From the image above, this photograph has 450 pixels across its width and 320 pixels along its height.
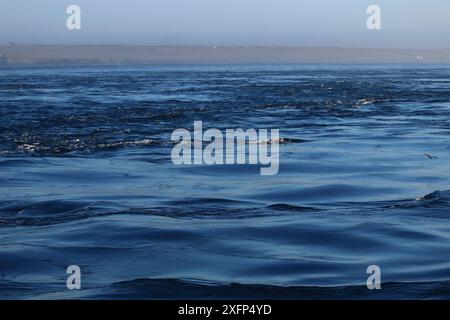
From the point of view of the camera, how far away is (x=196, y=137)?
79.4 ft

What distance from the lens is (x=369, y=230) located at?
446 inches

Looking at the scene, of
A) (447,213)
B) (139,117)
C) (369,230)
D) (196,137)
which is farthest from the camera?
(139,117)

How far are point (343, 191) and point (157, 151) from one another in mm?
7229

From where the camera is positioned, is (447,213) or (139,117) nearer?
(447,213)

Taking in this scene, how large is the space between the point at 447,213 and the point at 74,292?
20.1 ft

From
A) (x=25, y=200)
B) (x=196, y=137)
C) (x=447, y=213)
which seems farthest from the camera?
(x=196, y=137)

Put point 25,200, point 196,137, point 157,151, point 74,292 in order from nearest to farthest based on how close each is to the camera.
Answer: point 74,292 < point 25,200 < point 157,151 < point 196,137

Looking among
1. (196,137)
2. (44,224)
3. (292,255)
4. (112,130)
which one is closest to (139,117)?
(112,130)

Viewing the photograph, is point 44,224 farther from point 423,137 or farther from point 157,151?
point 423,137

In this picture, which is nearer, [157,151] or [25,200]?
[25,200]

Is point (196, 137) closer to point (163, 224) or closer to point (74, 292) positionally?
point (163, 224)

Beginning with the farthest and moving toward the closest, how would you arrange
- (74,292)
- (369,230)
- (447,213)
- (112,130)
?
(112,130)
(447,213)
(369,230)
(74,292)

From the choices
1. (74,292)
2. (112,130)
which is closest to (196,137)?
A: (112,130)

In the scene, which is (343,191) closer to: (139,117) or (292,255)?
(292,255)
